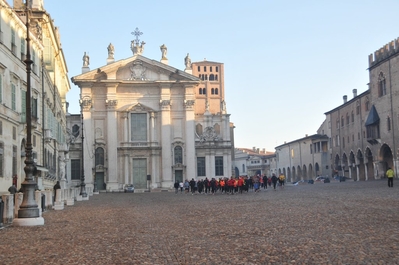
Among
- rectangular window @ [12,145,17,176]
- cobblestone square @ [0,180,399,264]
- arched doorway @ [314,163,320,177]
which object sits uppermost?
rectangular window @ [12,145,17,176]

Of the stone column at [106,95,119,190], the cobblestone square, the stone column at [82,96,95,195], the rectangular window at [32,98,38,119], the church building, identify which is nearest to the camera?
the cobblestone square

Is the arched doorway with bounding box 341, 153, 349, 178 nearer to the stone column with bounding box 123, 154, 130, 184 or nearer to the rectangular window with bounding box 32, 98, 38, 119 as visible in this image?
the stone column with bounding box 123, 154, 130, 184

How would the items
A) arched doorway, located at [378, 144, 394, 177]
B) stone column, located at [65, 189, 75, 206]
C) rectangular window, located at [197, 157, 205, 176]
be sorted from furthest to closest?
rectangular window, located at [197, 157, 205, 176], arched doorway, located at [378, 144, 394, 177], stone column, located at [65, 189, 75, 206]

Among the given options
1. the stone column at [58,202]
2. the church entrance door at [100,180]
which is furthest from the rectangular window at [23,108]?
the church entrance door at [100,180]

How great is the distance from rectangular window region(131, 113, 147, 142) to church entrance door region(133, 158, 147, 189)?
2.46 metres

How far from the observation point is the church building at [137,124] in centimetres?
6266

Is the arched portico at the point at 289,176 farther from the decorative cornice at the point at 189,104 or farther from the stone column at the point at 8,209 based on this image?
the stone column at the point at 8,209

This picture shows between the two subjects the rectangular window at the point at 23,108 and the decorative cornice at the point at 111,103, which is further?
the decorative cornice at the point at 111,103

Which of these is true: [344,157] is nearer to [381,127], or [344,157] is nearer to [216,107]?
[381,127]

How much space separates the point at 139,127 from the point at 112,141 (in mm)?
3635

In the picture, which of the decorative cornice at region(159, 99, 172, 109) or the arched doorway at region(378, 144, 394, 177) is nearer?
the arched doorway at region(378, 144, 394, 177)

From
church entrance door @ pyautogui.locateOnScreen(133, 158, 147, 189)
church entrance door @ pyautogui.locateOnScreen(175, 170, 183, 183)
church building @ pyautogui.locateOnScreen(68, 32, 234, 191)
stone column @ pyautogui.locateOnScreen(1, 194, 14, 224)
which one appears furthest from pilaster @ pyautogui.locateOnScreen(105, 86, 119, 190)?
stone column @ pyautogui.locateOnScreen(1, 194, 14, 224)

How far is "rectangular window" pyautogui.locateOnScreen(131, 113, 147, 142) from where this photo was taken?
210ft

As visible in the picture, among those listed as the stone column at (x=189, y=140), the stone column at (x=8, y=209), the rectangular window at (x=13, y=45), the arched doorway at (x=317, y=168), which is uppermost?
the rectangular window at (x=13, y=45)
